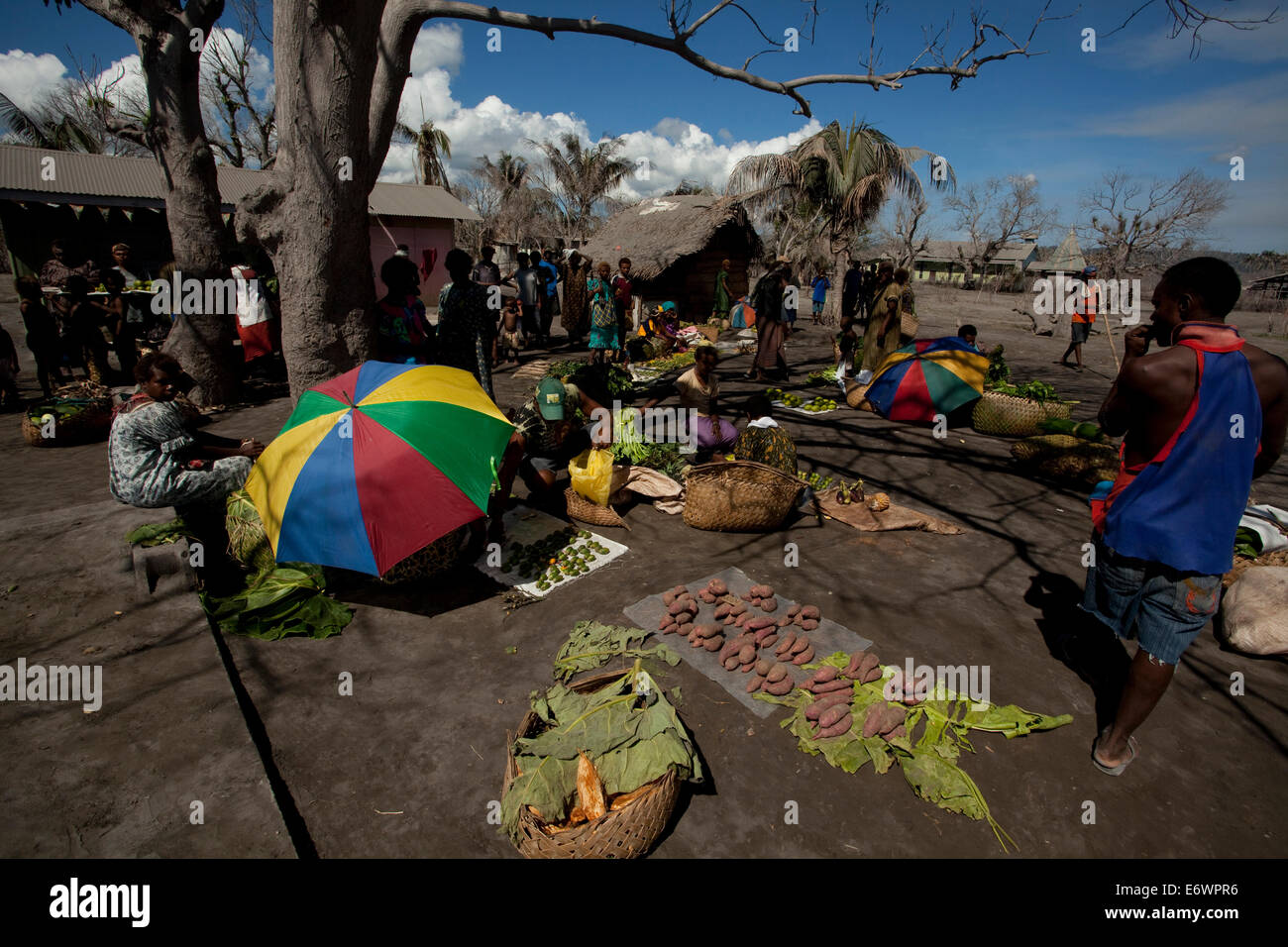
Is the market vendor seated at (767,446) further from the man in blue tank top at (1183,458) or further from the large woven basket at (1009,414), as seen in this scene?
the large woven basket at (1009,414)

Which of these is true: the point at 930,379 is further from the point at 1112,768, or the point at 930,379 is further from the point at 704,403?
the point at 1112,768

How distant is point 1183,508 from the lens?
2.50m

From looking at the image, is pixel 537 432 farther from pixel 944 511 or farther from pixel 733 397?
pixel 733 397

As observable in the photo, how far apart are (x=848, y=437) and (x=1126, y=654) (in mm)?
4615

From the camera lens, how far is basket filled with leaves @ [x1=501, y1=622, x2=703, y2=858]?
2285mm

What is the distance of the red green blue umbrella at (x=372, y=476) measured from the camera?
11.5ft

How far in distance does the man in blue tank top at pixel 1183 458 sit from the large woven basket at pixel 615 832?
217cm

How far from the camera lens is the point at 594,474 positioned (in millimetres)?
5258

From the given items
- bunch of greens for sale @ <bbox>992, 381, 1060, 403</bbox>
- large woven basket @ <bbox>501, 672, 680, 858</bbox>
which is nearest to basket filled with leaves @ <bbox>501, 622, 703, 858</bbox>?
large woven basket @ <bbox>501, 672, 680, 858</bbox>

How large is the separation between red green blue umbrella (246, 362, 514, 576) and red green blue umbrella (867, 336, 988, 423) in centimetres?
649

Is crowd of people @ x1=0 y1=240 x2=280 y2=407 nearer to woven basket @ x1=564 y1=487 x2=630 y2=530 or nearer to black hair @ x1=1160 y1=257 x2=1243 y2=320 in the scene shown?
woven basket @ x1=564 y1=487 x2=630 y2=530

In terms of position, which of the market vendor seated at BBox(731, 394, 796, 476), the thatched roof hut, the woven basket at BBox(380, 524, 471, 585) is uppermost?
the thatched roof hut

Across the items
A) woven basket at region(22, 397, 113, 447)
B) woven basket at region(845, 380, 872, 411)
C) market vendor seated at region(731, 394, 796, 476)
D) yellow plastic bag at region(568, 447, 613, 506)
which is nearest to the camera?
yellow plastic bag at region(568, 447, 613, 506)
